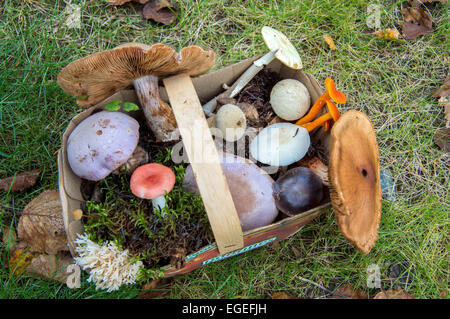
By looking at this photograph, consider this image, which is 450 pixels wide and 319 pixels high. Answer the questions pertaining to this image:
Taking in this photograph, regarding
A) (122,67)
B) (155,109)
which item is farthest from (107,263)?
(122,67)

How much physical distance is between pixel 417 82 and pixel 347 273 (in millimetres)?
1874

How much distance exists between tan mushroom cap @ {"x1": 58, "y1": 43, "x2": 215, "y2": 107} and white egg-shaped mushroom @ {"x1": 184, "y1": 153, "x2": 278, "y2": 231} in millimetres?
650

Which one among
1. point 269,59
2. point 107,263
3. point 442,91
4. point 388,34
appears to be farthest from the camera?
point 388,34

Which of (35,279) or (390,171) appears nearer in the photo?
(35,279)

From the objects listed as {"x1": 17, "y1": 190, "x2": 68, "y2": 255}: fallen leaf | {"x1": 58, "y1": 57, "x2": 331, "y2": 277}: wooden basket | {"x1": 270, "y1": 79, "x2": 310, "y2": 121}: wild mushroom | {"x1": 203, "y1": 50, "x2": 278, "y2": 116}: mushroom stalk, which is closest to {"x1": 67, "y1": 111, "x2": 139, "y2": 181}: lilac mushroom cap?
{"x1": 58, "y1": 57, "x2": 331, "y2": 277}: wooden basket

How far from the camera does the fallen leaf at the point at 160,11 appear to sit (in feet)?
10.2

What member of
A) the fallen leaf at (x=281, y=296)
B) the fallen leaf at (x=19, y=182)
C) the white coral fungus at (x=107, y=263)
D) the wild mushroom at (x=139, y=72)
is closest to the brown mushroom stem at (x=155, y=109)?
the wild mushroom at (x=139, y=72)

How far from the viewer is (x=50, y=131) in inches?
108

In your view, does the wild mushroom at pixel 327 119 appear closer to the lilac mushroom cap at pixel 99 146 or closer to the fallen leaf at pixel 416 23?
the lilac mushroom cap at pixel 99 146

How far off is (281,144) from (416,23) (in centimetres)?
213

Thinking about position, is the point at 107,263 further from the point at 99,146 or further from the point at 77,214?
the point at 99,146

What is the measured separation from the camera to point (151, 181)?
1.93 metres

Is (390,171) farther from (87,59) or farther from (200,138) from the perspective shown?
(87,59)
